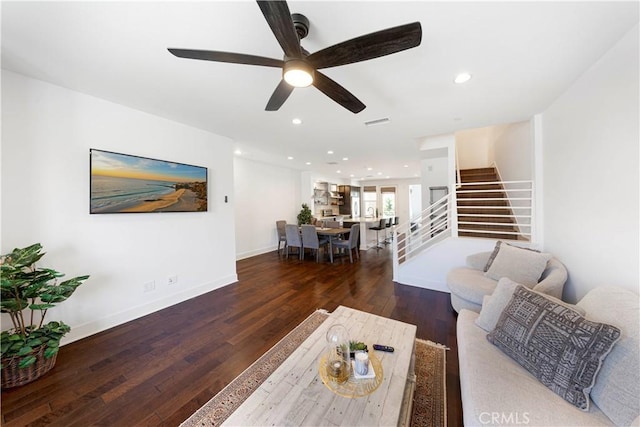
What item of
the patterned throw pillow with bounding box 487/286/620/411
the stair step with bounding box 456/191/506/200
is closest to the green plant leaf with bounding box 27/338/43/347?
the patterned throw pillow with bounding box 487/286/620/411

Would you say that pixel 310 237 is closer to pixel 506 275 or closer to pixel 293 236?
pixel 293 236

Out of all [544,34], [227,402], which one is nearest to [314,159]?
[544,34]

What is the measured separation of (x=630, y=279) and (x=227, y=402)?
3.02 metres

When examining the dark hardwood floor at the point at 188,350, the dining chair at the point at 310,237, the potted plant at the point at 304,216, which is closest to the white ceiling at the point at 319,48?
the dark hardwood floor at the point at 188,350

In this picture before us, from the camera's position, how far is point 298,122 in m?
3.17

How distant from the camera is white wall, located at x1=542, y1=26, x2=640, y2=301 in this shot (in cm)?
162

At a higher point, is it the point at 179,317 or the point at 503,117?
the point at 503,117

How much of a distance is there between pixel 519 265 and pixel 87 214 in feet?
15.2

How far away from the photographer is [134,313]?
274 centimetres

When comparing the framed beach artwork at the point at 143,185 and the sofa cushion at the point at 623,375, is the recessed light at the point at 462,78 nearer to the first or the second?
the sofa cushion at the point at 623,375

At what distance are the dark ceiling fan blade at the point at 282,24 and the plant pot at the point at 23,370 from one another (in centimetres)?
288

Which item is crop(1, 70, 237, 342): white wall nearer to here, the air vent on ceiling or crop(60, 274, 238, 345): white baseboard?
crop(60, 274, 238, 345): white baseboard

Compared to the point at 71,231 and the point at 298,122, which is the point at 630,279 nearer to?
the point at 298,122

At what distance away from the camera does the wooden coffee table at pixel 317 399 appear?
1.03m
